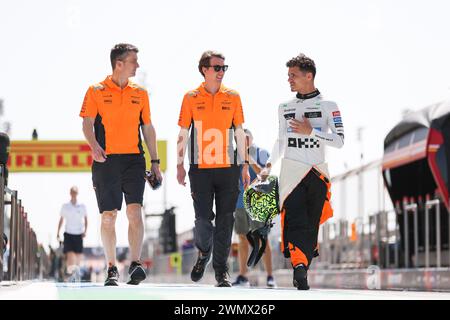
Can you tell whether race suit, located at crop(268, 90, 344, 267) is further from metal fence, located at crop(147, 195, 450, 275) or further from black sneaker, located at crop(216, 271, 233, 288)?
metal fence, located at crop(147, 195, 450, 275)

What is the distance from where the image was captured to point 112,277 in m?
8.96

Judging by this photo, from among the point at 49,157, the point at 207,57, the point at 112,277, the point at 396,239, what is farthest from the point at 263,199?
the point at 49,157

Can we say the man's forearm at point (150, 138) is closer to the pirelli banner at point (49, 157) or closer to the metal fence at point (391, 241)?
the metal fence at point (391, 241)

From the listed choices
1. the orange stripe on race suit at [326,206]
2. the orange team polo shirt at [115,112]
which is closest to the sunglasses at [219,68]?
the orange team polo shirt at [115,112]

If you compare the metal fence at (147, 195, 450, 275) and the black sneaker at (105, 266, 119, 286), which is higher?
the metal fence at (147, 195, 450, 275)

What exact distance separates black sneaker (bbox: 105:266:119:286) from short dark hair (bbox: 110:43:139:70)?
1636 mm

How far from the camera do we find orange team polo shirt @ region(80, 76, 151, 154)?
898 centimetres

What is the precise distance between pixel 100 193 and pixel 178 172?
2.24 feet

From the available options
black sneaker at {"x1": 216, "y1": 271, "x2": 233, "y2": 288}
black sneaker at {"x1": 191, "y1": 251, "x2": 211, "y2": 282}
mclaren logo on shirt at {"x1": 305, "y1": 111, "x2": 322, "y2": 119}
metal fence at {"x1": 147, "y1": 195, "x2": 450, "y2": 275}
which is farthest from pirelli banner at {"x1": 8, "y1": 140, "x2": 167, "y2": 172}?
mclaren logo on shirt at {"x1": 305, "y1": 111, "x2": 322, "y2": 119}

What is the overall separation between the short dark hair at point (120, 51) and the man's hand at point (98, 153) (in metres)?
0.69

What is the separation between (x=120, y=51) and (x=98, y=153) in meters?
0.84

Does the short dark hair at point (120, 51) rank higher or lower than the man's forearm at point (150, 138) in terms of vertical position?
higher

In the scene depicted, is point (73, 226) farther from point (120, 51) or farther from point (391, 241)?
point (120, 51)

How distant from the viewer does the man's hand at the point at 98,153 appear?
8.89 metres
